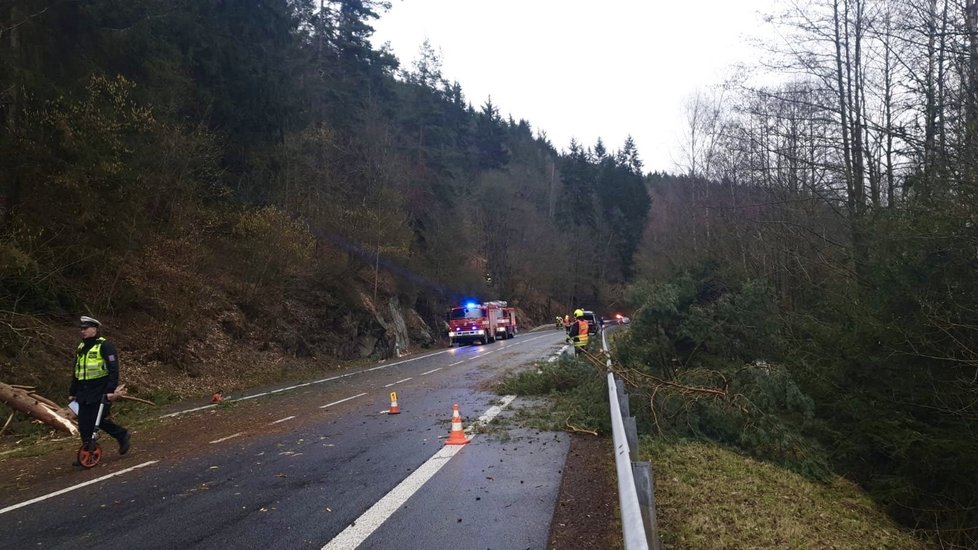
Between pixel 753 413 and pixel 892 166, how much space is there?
7027 mm

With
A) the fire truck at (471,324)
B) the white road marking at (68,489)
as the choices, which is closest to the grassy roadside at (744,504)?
the white road marking at (68,489)

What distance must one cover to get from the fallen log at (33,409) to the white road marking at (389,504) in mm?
7269

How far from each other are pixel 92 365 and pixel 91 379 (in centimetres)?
18

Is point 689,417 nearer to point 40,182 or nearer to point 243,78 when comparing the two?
point 40,182

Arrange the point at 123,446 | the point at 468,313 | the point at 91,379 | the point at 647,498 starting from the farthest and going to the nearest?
the point at 468,313 < the point at 123,446 < the point at 91,379 < the point at 647,498

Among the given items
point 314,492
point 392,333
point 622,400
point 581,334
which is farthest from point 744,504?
point 392,333

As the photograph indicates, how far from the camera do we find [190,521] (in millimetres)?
5652

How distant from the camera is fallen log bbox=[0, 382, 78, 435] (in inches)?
430

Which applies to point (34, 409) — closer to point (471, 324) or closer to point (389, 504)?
point (389, 504)

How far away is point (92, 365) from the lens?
26.5 feet

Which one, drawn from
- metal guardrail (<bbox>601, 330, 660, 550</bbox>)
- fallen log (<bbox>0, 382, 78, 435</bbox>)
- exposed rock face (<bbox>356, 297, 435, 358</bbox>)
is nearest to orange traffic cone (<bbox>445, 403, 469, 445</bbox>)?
metal guardrail (<bbox>601, 330, 660, 550</bbox>)

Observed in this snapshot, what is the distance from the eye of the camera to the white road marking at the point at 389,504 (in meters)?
5.04

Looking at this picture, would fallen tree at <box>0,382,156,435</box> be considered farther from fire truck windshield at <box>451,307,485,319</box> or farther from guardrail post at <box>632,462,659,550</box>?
fire truck windshield at <box>451,307,485,319</box>

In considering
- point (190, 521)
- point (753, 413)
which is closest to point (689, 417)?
point (753, 413)
